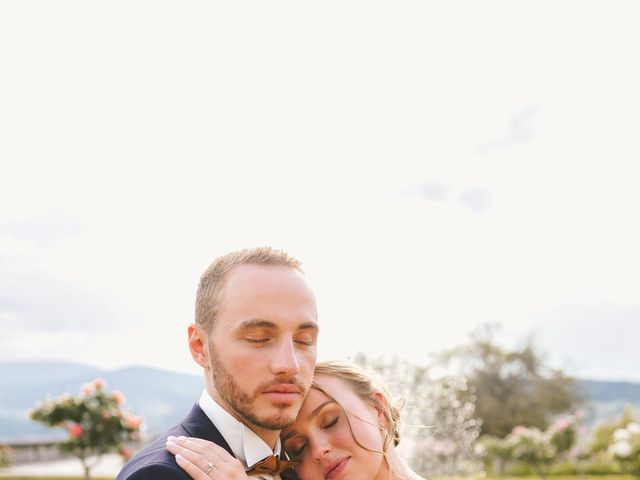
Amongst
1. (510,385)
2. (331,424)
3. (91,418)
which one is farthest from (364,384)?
(510,385)

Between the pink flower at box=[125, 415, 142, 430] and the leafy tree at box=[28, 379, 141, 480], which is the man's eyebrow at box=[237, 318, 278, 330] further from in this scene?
the pink flower at box=[125, 415, 142, 430]

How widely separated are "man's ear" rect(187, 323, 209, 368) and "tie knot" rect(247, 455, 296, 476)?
472 millimetres

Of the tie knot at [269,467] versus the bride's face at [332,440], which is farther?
the bride's face at [332,440]

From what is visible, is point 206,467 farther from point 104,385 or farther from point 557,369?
point 557,369

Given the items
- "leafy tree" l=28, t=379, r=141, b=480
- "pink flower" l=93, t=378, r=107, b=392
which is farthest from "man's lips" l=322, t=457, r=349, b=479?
"pink flower" l=93, t=378, r=107, b=392

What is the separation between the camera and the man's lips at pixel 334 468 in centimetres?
339

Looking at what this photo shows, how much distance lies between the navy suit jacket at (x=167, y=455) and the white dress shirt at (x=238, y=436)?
28mm

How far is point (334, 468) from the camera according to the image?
3.40 m

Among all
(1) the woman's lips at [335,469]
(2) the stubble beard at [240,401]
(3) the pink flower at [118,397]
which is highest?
(2) the stubble beard at [240,401]

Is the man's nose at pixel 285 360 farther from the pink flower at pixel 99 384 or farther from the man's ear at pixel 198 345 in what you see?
the pink flower at pixel 99 384

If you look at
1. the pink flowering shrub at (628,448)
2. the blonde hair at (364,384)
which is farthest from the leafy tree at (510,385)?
the blonde hair at (364,384)

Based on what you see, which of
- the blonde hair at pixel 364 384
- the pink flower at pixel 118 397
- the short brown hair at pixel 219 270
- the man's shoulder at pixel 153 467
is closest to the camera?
the man's shoulder at pixel 153 467

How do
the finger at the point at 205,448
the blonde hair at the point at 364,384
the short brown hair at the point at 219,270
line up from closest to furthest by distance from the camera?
1. the finger at the point at 205,448
2. the short brown hair at the point at 219,270
3. the blonde hair at the point at 364,384

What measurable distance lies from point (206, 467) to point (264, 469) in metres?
0.34
